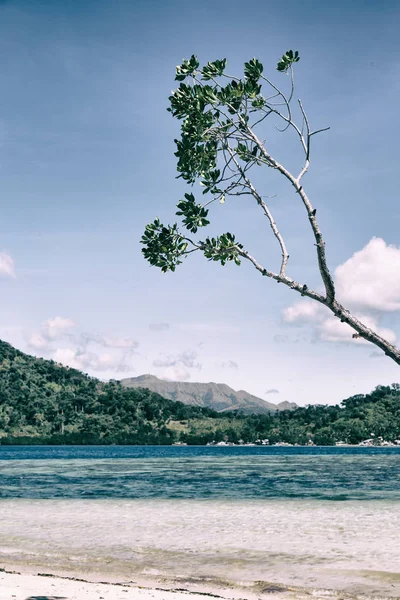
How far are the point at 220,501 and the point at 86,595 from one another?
27.6 m

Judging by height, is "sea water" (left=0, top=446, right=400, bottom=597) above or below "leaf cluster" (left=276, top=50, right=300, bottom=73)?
below

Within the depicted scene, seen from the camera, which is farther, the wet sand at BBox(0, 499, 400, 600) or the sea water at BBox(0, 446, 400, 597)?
the sea water at BBox(0, 446, 400, 597)

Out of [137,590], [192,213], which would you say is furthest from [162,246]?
[137,590]

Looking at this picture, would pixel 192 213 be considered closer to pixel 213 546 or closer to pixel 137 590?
pixel 137 590

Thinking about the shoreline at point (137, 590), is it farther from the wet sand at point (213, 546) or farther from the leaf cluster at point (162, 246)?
the leaf cluster at point (162, 246)

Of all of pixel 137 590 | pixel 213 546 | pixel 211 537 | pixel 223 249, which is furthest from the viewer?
pixel 211 537

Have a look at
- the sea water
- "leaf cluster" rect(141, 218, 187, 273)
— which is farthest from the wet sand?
"leaf cluster" rect(141, 218, 187, 273)

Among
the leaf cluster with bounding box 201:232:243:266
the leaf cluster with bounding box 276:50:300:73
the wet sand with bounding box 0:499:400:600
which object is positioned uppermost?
the leaf cluster with bounding box 276:50:300:73

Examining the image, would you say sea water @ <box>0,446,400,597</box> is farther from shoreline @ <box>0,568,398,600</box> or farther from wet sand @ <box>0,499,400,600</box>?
shoreline @ <box>0,568,398,600</box>

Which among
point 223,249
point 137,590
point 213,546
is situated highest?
point 223,249

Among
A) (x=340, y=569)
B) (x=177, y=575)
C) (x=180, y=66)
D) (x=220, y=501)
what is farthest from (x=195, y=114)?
(x=220, y=501)

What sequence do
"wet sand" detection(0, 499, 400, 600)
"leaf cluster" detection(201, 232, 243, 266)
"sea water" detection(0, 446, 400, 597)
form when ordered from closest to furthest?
"leaf cluster" detection(201, 232, 243, 266) → "wet sand" detection(0, 499, 400, 600) → "sea water" detection(0, 446, 400, 597)

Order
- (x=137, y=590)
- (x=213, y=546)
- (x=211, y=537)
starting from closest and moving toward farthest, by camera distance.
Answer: (x=137, y=590) → (x=213, y=546) → (x=211, y=537)

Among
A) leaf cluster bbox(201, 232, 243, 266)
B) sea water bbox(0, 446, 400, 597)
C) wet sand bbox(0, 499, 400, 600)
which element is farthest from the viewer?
sea water bbox(0, 446, 400, 597)
